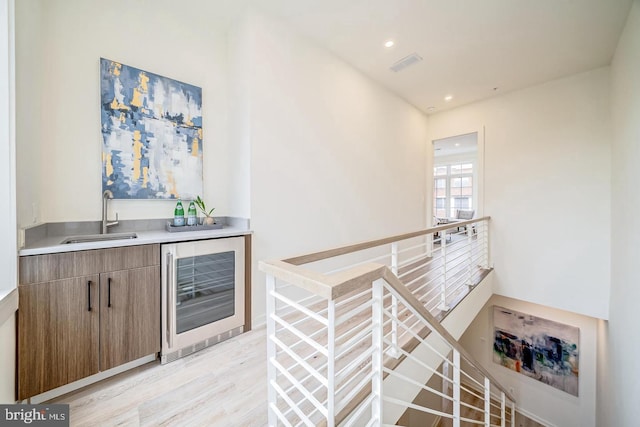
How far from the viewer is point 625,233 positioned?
253cm

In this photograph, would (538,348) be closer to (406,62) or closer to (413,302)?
(413,302)

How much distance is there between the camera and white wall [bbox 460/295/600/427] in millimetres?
3977

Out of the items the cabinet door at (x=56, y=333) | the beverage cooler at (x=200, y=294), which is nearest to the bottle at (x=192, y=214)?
the beverage cooler at (x=200, y=294)

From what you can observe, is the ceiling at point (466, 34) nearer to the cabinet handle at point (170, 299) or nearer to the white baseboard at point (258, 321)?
the cabinet handle at point (170, 299)

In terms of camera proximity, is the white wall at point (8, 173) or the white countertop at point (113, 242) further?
the white countertop at point (113, 242)

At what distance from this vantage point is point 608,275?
3.24 meters

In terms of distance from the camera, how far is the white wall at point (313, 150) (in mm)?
2375

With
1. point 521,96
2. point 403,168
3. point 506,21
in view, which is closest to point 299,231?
point 403,168

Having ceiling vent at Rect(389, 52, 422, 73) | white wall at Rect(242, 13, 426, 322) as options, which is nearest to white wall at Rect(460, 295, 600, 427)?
white wall at Rect(242, 13, 426, 322)

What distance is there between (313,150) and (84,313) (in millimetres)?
2342

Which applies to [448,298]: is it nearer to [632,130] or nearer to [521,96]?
[632,130]

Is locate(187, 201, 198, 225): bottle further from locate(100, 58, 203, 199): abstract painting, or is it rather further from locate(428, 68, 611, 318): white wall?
locate(428, 68, 611, 318): white wall

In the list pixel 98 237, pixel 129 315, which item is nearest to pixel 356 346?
pixel 129 315

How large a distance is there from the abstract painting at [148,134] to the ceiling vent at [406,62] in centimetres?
248
